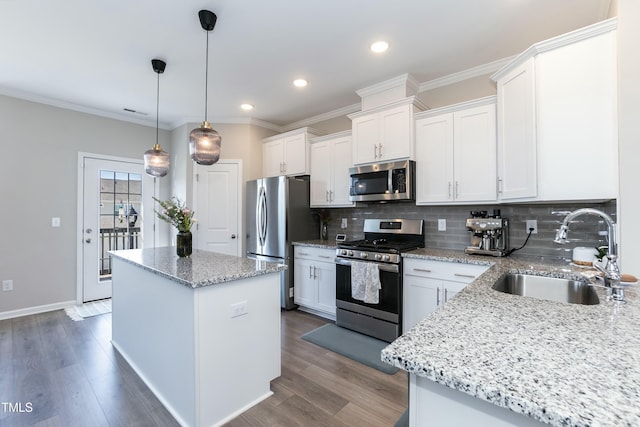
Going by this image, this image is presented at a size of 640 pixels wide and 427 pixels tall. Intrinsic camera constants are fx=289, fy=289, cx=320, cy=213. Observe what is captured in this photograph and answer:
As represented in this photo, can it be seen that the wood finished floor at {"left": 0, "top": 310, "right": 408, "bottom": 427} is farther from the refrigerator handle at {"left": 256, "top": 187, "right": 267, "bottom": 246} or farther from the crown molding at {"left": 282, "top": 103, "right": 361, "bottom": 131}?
the crown molding at {"left": 282, "top": 103, "right": 361, "bottom": 131}

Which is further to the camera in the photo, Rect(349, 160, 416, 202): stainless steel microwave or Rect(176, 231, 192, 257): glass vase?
Rect(349, 160, 416, 202): stainless steel microwave

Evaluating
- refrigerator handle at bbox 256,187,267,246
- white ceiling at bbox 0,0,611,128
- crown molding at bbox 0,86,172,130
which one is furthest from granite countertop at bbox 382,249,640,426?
crown molding at bbox 0,86,172,130

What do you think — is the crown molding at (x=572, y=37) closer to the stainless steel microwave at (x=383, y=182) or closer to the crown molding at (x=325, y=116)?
the stainless steel microwave at (x=383, y=182)

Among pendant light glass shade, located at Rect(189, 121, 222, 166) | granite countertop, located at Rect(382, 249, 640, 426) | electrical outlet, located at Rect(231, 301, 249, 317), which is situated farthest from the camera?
pendant light glass shade, located at Rect(189, 121, 222, 166)

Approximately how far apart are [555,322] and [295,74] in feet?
9.99

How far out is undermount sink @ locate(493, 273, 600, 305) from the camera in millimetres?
1633

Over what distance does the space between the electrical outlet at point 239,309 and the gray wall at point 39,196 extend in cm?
356

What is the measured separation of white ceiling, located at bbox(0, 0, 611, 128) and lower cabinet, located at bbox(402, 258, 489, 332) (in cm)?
196

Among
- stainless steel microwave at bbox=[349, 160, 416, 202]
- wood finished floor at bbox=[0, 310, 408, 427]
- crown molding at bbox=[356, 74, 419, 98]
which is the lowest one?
wood finished floor at bbox=[0, 310, 408, 427]

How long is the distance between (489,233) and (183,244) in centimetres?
274

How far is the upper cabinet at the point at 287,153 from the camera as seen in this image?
4086mm

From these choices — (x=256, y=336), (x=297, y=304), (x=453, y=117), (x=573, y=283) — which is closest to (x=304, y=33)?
(x=453, y=117)

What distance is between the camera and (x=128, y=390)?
6.96 ft

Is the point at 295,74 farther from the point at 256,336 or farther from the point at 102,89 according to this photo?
the point at 256,336
